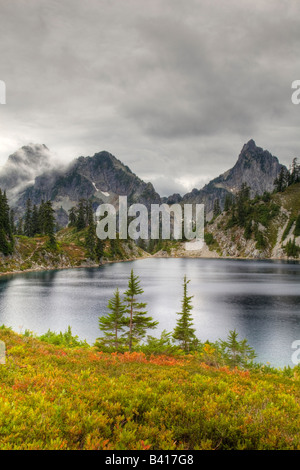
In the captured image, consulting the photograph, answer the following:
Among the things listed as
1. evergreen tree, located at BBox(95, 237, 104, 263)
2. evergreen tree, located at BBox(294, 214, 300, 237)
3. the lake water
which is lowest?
the lake water

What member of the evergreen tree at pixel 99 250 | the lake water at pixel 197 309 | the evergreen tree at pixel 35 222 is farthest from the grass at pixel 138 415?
the evergreen tree at pixel 35 222

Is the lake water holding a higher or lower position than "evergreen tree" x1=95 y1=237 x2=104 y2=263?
lower

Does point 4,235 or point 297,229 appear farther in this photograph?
point 297,229

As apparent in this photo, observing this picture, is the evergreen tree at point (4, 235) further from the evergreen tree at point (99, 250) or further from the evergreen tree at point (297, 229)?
the evergreen tree at point (297, 229)

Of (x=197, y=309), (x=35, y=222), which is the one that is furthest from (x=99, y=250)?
(x=197, y=309)

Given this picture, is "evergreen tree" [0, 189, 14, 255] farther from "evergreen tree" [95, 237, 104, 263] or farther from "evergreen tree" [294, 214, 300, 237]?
"evergreen tree" [294, 214, 300, 237]

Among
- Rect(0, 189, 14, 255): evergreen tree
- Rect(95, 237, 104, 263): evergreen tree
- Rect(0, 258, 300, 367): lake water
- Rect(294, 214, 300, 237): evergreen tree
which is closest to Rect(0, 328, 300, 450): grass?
Rect(0, 258, 300, 367): lake water

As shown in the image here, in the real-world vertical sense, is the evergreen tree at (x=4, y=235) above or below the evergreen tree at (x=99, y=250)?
above

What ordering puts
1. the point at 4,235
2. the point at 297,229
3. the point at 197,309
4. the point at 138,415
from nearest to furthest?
the point at 138,415 → the point at 197,309 → the point at 4,235 → the point at 297,229

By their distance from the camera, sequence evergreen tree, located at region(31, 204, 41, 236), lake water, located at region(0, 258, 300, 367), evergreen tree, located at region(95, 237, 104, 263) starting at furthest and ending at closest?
evergreen tree, located at region(95, 237, 104, 263)
evergreen tree, located at region(31, 204, 41, 236)
lake water, located at region(0, 258, 300, 367)

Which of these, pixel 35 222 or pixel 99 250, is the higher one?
pixel 35 222

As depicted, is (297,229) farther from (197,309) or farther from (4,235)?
(4,235)

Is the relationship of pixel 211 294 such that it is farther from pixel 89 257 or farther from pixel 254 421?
pixel 89 257
